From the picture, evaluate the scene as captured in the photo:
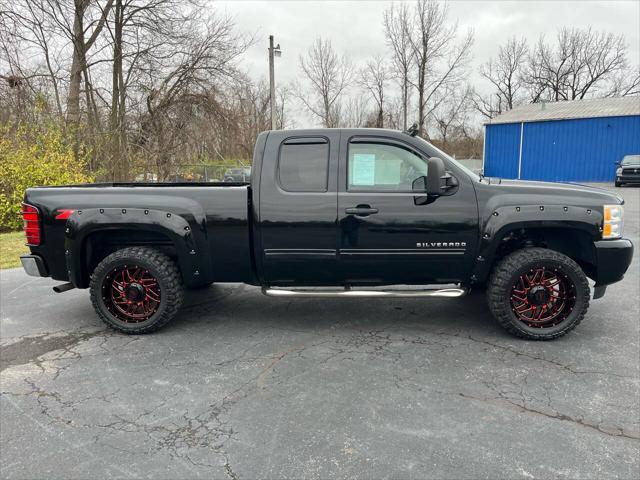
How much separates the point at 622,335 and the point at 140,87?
55.4ft

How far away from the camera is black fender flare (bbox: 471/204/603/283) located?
392 cm

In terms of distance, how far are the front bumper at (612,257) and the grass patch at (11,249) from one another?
318 inches

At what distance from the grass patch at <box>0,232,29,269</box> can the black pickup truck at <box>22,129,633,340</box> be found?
3957mm

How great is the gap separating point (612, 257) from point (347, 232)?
233cm

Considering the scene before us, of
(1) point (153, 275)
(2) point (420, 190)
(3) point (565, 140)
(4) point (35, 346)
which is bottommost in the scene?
(4) point (35, 346)

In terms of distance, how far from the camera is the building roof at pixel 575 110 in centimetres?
2869

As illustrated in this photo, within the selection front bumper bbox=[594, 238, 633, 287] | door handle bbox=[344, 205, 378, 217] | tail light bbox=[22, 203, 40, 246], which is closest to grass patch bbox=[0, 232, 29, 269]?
tail light bbox=[22, 203, 40, 246]

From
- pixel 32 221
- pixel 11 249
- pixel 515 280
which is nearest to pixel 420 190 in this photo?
pixel 515 280

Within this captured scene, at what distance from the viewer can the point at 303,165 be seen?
4176 millimetres

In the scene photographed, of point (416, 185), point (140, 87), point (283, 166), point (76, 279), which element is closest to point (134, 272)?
point (76, 279)

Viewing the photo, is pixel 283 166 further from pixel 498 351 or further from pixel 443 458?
pixel 443 458

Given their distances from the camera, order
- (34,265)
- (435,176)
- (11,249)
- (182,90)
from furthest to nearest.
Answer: (182,90) < (11,249) < (34,265) < (435,176)

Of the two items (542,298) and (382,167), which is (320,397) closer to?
(382,167)

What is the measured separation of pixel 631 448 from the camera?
2477 mm
